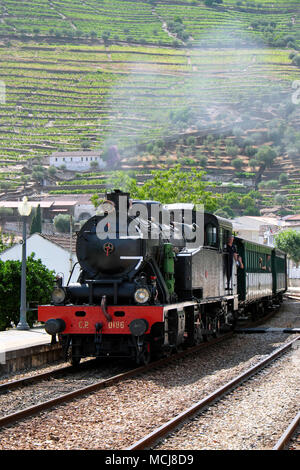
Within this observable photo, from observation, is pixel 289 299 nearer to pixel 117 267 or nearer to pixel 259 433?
pixel 117 267

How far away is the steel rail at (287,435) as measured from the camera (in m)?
7.17

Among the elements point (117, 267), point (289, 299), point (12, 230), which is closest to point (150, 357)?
point (117, 267)

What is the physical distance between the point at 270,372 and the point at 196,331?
309 centimetres

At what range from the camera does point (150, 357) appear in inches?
536

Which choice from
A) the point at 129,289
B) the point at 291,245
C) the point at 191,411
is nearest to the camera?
the point at 191,411

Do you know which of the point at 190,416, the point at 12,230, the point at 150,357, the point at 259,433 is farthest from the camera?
the point at 12,230

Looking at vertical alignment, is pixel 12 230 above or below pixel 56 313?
above

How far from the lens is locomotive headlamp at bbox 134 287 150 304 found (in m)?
12.3

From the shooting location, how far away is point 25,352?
1359 centimetres

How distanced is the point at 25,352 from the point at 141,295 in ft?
9.44

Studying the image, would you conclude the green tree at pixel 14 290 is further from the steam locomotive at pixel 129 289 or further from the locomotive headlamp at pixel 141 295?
the locomotive headlamp at pixel 141 295

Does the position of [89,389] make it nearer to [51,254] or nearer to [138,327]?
[138,327]

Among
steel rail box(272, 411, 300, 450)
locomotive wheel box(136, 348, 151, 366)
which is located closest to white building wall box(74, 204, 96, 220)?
locomotive wheel box(136, 348, 151, 366)

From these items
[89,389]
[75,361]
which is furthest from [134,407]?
[75,361]
